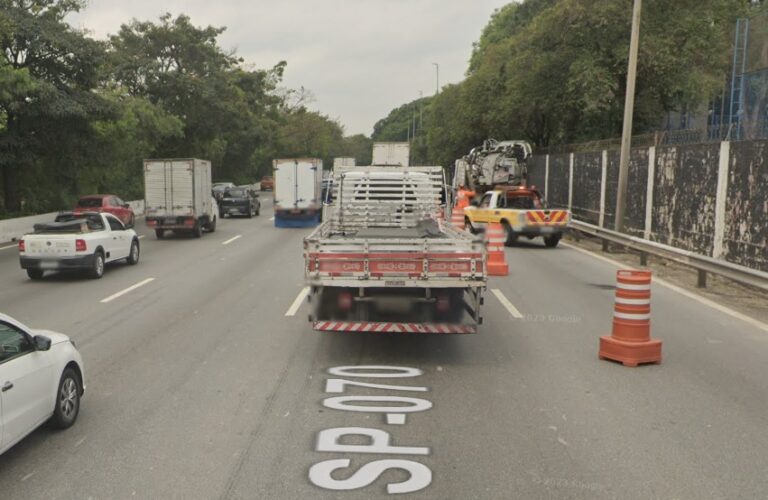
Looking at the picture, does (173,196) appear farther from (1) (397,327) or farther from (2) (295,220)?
(1) (397,327)

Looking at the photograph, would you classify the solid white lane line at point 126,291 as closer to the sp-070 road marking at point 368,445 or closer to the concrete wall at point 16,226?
the sp-070 road marking at point 368,445

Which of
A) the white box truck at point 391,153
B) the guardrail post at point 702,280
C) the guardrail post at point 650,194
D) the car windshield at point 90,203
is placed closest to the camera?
the guardrail post at point 702,280

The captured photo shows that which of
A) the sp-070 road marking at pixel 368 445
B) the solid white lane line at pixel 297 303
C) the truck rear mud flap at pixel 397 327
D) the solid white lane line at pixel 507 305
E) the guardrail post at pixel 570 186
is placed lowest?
the solid white lane line at pixel 297 303

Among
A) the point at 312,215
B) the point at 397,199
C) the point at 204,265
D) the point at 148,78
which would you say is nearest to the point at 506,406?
the point at 397,199

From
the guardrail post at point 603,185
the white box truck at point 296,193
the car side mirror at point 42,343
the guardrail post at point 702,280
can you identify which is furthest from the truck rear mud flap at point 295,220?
the car side mirror at point 42,343

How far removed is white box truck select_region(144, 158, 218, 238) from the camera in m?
24.5

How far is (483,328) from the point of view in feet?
32.6

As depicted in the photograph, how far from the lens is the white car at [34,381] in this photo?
502 centimetres

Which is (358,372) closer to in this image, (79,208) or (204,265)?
(204,265)

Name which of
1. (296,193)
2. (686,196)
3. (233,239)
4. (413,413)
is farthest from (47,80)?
(413,413)

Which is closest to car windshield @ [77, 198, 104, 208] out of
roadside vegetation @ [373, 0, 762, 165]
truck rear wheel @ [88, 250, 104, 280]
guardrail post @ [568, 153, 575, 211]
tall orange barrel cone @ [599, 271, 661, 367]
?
truck rear wheel @ [88, 250, 104, 280]

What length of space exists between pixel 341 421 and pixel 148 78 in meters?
43.2

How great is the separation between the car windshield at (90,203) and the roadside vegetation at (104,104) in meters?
2.42

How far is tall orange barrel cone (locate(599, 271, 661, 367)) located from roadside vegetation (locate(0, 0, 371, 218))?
18901mm
